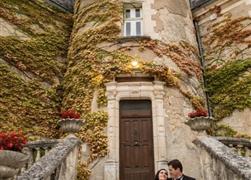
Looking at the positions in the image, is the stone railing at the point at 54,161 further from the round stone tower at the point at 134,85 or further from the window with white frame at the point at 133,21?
the window with white frame at the point at 133,21

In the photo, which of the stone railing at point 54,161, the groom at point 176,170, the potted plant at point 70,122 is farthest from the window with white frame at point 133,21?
the groom at point 176,170

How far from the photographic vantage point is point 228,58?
465 inches

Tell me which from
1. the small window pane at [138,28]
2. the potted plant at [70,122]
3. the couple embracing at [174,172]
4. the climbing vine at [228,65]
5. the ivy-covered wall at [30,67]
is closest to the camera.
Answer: the couple embracing at [174,172]

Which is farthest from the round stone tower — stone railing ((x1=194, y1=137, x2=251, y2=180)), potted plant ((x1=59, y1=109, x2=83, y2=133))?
stone railing ((x1=194, y1=137, x2=251, y2=180))

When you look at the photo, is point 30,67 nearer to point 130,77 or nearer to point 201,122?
point 130,77

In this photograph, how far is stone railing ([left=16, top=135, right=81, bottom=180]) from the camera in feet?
14.9

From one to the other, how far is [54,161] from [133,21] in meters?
7.42

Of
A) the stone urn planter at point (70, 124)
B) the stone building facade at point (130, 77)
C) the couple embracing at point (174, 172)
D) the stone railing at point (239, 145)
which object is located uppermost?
the stone building facade at point (130, 77)

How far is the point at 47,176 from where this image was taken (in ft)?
15.6

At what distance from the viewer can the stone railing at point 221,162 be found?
178 inches

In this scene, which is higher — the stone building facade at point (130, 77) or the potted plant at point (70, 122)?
the stone building facade at point (130, 77)

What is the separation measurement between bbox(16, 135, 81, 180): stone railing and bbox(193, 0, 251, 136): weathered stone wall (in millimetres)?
6059

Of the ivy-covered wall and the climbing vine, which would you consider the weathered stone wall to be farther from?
the ivy-covered wall

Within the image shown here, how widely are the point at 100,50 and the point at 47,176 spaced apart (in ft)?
22.0
